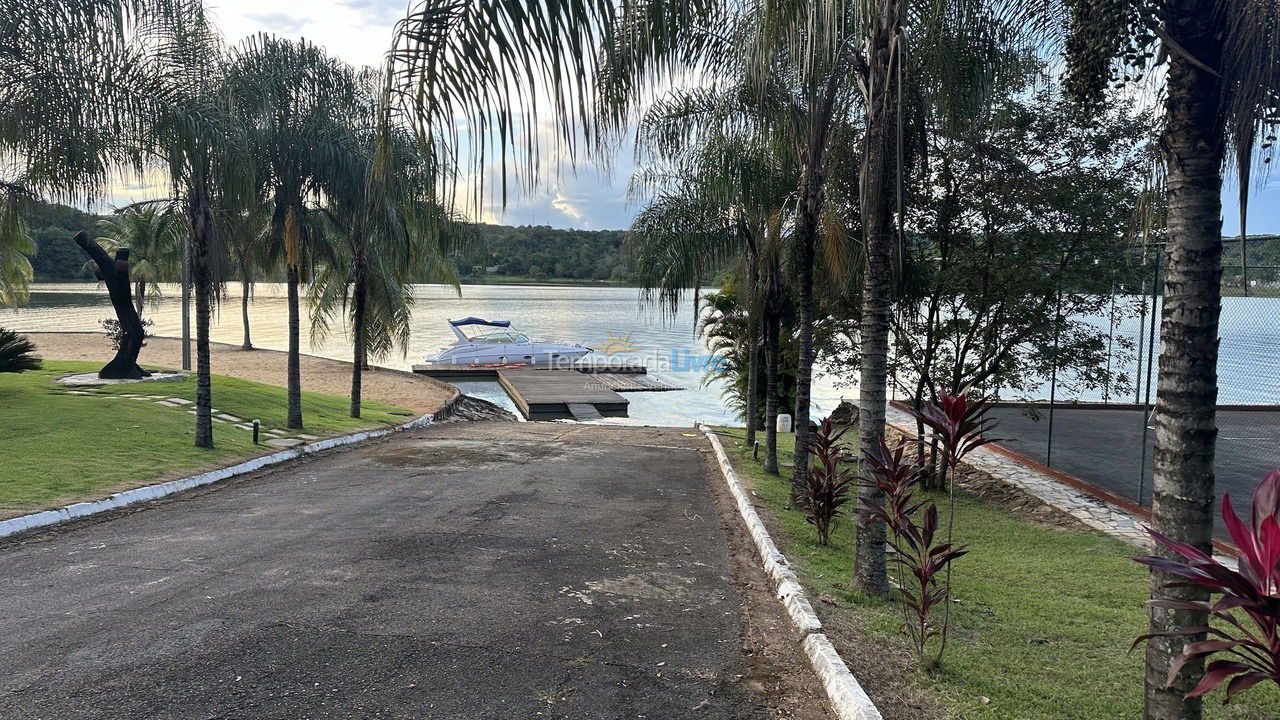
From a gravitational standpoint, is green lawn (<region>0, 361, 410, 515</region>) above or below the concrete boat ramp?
above

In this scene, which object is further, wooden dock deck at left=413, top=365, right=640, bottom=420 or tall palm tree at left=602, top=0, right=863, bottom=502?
wooden dock deck at left=413, top=365, right=640, bottom=420

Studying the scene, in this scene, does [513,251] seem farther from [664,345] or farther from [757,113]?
[664,345]

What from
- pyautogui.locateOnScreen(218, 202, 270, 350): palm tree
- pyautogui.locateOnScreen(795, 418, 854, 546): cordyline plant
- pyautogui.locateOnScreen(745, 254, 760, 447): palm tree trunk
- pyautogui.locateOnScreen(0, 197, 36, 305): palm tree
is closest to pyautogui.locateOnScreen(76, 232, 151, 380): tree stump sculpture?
pyautogui.locateOnScreen(0, 197, 36, 305): palm tree

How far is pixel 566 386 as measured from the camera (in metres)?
32.0

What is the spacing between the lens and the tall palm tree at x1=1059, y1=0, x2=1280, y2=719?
3.02 meters

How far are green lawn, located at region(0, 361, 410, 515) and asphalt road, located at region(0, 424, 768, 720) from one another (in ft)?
3.67

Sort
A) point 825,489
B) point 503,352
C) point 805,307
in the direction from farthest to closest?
1. point 503,352
2. point 805,307
3. point 825,489

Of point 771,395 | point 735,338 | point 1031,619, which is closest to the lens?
point 1031,619

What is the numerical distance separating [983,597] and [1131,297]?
7489 millimetres

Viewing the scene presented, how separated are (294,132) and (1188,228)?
47.0 ft

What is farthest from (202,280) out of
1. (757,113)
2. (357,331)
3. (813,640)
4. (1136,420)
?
(1136,420)

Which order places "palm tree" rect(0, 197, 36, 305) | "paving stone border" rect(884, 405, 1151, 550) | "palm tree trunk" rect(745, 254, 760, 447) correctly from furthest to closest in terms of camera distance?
"palm tree trunk" rect(745, 254, 760, 447)
"palm tree" rect(0, 197, 36, 305)
"paving stone border" rect(884, 405, 1151, 550)

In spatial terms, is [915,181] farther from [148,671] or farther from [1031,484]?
[148,671]

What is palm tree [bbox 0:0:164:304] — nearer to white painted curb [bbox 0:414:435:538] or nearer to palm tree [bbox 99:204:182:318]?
white painted curb [bbox 0:414:435:538]
